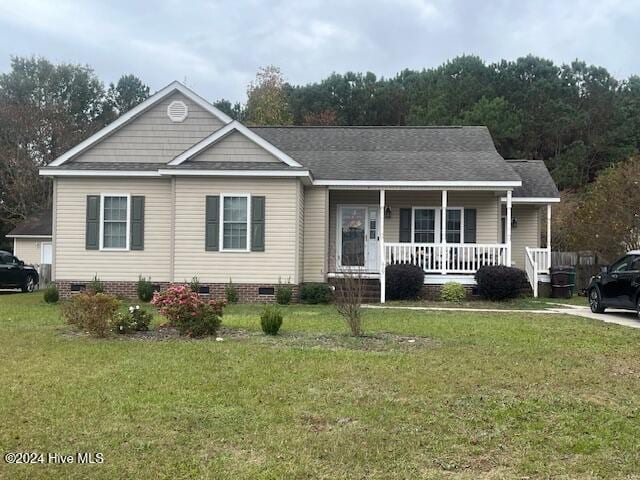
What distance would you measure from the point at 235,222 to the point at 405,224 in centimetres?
564

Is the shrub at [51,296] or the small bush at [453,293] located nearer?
the shrub at [51,296]

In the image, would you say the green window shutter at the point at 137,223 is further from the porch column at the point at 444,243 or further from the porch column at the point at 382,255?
the porch column at the point at 444,243

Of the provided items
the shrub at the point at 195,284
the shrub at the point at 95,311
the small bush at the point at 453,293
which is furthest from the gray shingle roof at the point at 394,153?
the shrub at the point at 95,311

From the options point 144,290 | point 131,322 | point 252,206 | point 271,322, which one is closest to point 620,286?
point 271,322

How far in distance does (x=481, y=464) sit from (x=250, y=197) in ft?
43.0

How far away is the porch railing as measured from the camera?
17.9 meters

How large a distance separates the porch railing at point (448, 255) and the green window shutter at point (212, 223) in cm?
476

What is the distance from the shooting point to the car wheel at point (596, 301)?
1488 cm

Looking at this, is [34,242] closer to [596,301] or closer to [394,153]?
[394,153]

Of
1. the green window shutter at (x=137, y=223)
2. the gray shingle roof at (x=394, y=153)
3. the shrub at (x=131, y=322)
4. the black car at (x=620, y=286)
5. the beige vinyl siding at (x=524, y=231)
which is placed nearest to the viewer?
the shrub at (x=131, y=322)

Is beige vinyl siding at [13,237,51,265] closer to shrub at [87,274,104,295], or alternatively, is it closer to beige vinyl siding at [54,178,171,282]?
beige vinyl siding at [54,178,171,282]

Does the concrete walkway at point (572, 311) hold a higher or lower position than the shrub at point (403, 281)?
lower

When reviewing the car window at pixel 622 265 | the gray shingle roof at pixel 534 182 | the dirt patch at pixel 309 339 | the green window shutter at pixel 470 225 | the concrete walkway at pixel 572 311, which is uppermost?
the gray shingle roof at pixel 534 182

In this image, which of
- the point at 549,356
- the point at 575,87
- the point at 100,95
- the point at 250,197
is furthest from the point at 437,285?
the point at 100,95
